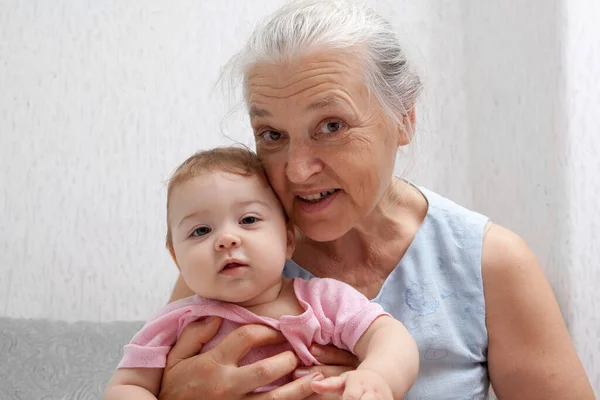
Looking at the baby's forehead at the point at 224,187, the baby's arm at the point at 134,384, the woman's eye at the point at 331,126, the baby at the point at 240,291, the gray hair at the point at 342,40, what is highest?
the gray hair at the point at 342,40

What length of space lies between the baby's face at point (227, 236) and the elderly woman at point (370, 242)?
9 centimetres

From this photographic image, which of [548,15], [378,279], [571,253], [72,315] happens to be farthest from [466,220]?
[72,315]

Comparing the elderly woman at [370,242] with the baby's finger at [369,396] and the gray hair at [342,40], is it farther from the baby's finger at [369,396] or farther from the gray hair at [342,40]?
the baby's finger at [369,396]

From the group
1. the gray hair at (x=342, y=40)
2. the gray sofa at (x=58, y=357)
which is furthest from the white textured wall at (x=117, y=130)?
the gray hair at (x=342, y=40)

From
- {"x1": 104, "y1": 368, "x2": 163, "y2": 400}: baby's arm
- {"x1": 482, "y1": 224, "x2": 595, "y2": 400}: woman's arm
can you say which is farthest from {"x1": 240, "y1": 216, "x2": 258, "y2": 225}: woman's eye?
{"x1": 482, "y1": 224, "x2": 595, "y2": 400}: woman's arm

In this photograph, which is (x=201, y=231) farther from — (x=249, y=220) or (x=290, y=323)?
(x=290, y=323)

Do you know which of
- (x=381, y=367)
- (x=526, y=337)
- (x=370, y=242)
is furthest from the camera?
(x=370, y=242)

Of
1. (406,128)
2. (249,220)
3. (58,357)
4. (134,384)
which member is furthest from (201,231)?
(58,357)

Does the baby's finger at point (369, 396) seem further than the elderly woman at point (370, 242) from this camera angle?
No

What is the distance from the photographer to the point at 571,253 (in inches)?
93.3

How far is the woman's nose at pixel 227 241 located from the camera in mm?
1464

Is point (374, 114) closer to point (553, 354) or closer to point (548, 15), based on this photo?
point (553, 354)

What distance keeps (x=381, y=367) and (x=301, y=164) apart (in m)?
0.45

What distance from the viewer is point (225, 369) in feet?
4.97
